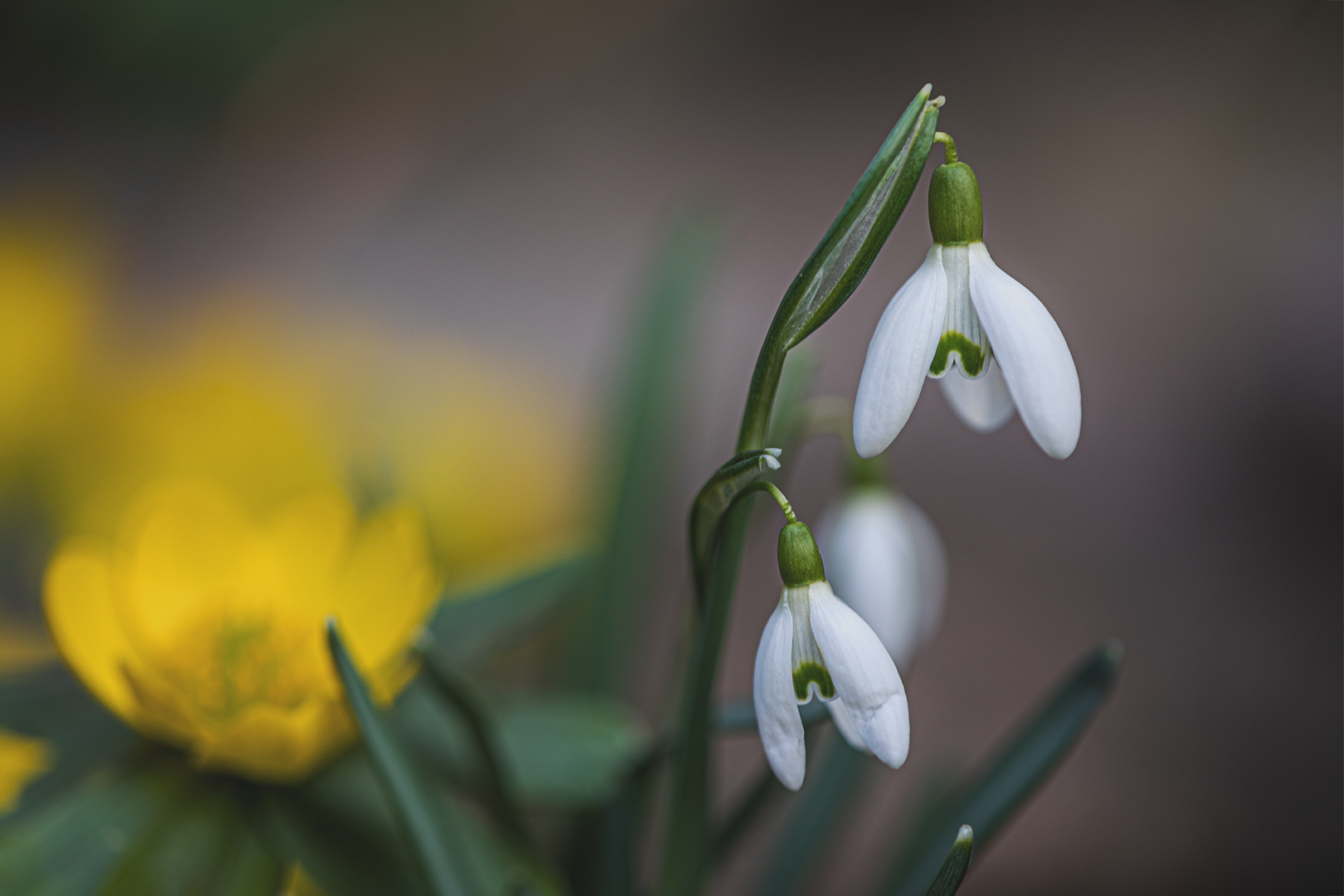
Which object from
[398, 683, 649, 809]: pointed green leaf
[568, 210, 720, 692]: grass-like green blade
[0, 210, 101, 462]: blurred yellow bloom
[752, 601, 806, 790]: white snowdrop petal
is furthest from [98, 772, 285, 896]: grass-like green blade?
[0, 210, 101, 462]: blurred yellow bloom

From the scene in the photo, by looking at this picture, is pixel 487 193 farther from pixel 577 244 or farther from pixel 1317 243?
pixel 1317 243

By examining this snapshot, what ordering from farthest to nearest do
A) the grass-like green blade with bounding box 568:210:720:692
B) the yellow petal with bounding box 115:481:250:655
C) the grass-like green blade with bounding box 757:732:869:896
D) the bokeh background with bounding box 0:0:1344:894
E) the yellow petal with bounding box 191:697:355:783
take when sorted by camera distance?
the bokeh background with bounding box 0:0:1344:894
the grass-like green blade with bounding box 568:210:720:692
the grass-like green blade with bounding box 757:732:869:896
the yellow petal with bounding box 115:481:250:655
the yellow petal with bounding box 191:697:355:783

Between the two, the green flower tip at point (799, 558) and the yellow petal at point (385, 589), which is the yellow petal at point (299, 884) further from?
the green flower tip at point (799, 558)

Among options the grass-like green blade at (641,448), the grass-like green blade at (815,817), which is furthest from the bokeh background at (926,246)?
the grass-like green blade at (815,817)

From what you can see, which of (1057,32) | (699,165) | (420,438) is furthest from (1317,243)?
(420,438)

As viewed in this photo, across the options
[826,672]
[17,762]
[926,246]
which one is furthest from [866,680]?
[926,246]

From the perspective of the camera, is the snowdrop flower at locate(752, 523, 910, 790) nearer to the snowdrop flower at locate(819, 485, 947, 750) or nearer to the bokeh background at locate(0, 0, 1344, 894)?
the snowdrop flower at locate(819, 485, 947, 750)
